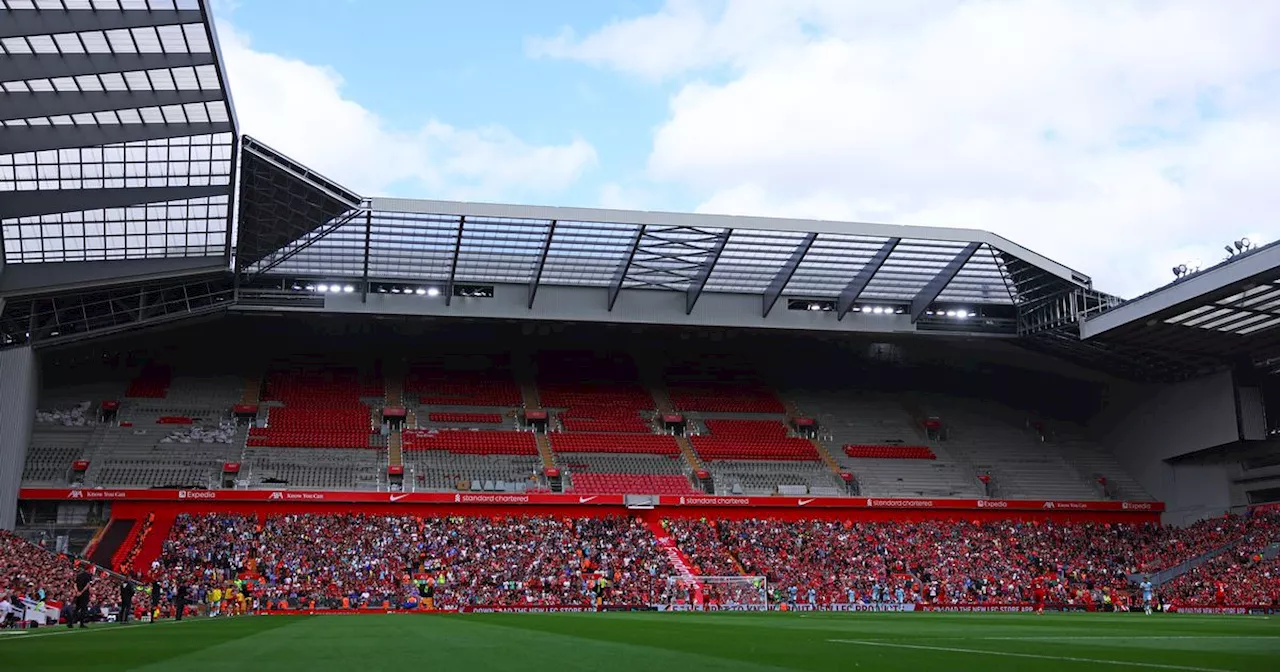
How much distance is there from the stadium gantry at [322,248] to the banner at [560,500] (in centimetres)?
720

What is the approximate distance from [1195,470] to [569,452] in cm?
3382

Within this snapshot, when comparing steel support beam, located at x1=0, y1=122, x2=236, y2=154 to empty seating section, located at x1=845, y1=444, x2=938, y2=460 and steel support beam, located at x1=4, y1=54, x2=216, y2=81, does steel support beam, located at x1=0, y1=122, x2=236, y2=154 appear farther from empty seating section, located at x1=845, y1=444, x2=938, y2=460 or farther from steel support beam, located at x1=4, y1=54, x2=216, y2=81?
empty seating section, located at x1=845, y1=444, x2=938, y2=460

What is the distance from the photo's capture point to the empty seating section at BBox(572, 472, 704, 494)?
52625 mm

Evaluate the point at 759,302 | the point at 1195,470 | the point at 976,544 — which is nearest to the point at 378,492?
the point at 759,302

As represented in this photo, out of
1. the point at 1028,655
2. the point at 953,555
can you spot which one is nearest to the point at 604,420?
the point at 953,555

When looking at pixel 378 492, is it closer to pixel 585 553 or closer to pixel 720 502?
pixel 585 553

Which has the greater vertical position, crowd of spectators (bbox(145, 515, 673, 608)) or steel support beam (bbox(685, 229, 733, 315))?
steel support beam (bbox(685, 229, 733, 315))

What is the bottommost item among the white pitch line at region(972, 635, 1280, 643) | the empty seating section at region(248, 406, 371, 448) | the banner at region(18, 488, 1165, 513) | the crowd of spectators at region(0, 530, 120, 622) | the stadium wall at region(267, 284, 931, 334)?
the white pitch line at region(972, 635, 1280, 643)

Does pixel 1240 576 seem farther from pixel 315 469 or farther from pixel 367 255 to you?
pixel 315 469

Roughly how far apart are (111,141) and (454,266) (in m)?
17.5

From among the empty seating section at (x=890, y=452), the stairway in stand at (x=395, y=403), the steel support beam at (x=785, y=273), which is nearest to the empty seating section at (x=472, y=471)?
the stairway in stand at (x=395, y=403)

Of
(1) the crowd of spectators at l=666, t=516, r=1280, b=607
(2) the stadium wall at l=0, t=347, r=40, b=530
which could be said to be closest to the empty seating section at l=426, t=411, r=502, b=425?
(1) the crowd of spectators at l=666, t=516, r=1280, b=607

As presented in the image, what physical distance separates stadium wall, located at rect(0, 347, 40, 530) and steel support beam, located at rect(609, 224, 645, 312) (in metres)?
25.7

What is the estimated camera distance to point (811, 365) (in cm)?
6762
